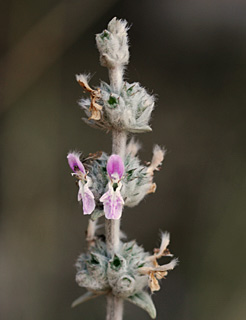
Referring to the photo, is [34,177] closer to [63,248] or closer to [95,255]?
[63,248]

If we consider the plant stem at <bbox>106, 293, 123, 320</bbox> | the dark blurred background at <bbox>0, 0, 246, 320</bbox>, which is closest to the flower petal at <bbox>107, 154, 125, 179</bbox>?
the plant stem at <bbox>106, 293, 123, 320</bbox>

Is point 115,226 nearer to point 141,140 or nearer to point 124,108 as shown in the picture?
point 124,108

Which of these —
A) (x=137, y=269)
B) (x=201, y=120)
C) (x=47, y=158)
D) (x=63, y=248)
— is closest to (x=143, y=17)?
(x=201, y=120)

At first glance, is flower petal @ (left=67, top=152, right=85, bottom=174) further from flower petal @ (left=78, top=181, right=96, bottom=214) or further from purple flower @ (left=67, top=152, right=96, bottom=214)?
flower petal @ (left=78, top=181, right=96, bottom=214)

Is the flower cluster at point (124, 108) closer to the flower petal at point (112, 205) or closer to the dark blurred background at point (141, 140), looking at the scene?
the flower petal at point (112, 205)

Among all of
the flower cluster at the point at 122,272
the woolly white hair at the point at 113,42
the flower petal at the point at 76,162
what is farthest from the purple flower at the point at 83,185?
the woolly white hair at the point at 113,42

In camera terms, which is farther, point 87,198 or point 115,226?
point 115,226

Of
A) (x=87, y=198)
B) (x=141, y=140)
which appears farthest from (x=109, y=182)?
(x=141, y=140)
